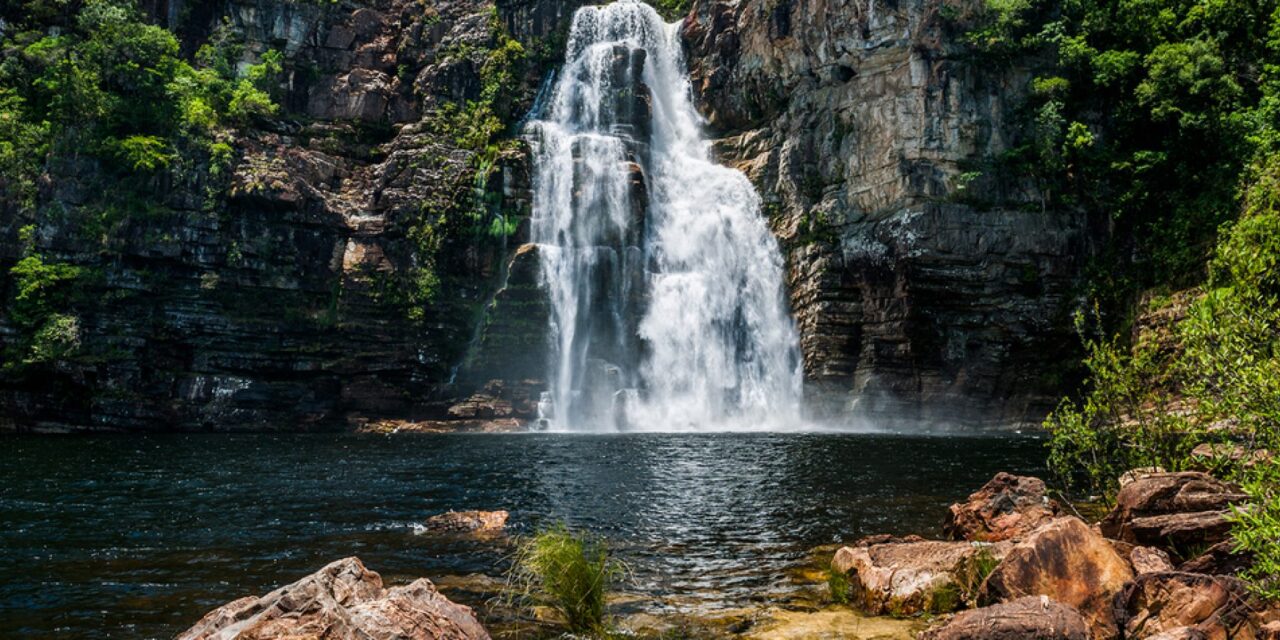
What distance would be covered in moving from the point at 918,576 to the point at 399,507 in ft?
42.7

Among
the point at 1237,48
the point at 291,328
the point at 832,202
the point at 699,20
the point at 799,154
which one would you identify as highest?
the point at 699,20

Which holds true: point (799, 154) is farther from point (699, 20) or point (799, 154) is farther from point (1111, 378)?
point (1111, 378)

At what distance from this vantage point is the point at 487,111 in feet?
166

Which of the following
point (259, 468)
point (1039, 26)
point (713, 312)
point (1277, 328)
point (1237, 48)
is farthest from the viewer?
point (713, 312)

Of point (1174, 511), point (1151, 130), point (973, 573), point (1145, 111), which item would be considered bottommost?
point (973, 573)

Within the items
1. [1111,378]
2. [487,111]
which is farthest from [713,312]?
[1111,378]

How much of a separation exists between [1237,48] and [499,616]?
43405mm

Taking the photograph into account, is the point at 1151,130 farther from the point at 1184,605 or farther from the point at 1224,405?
the point at 1184,605

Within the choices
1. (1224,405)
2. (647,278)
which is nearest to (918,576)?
(1224,405)

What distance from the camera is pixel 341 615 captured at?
23.9 ft

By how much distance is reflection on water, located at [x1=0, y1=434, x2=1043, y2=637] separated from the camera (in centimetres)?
1206

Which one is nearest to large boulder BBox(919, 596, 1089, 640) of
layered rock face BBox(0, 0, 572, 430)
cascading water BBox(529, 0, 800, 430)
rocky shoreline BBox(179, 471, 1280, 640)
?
rocky shoreline BBox(179, 471, 1280, 640)

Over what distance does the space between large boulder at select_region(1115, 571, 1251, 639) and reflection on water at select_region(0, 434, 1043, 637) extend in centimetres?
503

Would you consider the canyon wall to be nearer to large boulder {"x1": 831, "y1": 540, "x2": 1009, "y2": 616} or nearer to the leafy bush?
the leafy bush
